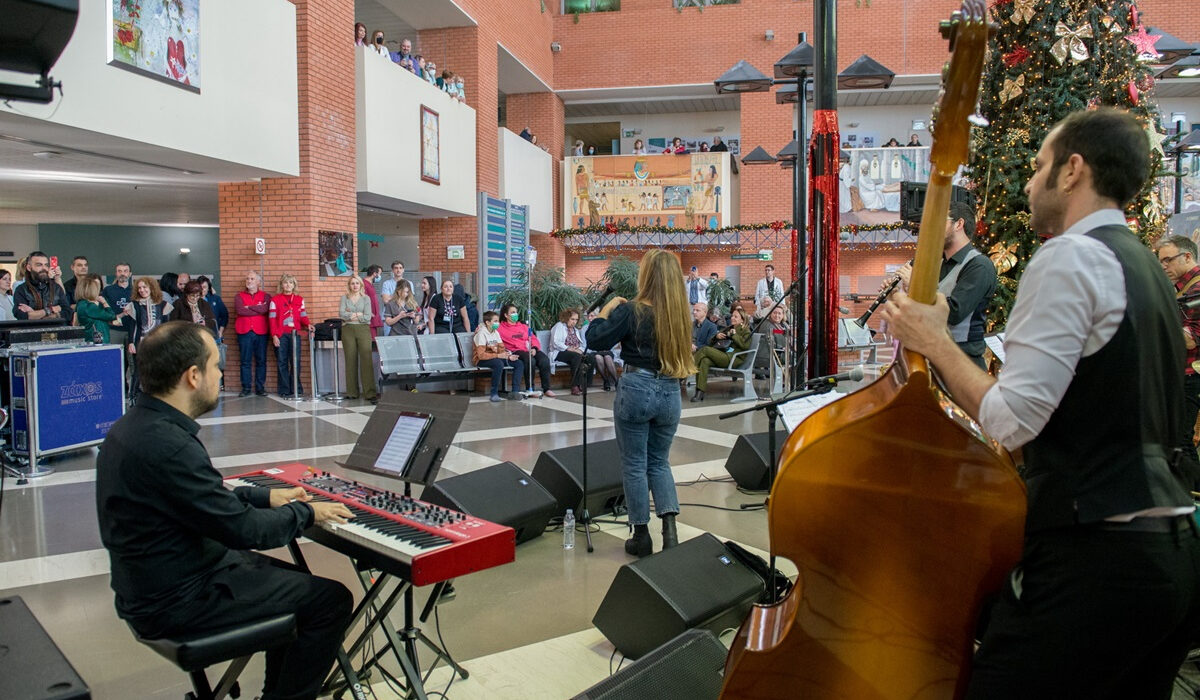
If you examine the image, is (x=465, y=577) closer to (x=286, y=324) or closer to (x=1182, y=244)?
(x=1182, y=244)

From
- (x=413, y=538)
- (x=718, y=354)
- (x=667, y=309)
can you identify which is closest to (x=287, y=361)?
(x=718, y=354)

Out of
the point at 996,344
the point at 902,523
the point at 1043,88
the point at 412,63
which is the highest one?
the point at 412,63

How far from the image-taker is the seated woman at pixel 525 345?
11180 millimetres

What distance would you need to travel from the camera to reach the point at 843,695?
69.1 inches

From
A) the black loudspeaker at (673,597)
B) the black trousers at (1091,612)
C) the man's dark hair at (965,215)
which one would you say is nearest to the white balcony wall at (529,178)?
the man's dark hair at (965,215)

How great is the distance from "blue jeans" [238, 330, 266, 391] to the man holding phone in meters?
2.22

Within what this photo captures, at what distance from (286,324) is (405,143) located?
404 centimetres

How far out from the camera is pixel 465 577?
167 inches

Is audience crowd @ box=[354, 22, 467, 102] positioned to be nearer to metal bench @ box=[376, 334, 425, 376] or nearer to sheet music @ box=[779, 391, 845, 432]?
metal bench @ box=[376, 334, 425, 376]

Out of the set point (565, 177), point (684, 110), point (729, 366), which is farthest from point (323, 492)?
point (684, 110)

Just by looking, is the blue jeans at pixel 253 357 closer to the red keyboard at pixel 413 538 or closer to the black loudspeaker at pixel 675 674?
the red keyboard at pixel 413 538

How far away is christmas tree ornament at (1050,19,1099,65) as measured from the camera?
3578mm

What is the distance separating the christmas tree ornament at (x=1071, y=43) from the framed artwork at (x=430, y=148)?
37.3 ft

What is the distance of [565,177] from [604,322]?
17393mm
